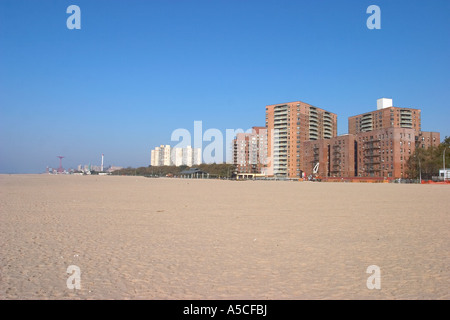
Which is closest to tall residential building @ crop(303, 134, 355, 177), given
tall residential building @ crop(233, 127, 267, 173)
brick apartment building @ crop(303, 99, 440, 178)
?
brick apartment building @ crop(303, 99, 440, 178)

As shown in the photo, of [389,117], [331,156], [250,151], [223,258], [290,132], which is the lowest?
[223,258]

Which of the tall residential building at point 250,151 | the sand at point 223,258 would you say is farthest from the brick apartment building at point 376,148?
the sand at point 223,258

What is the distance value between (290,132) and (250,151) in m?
27.5

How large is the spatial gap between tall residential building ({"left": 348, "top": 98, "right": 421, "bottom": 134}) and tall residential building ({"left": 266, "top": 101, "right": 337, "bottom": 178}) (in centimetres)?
2326

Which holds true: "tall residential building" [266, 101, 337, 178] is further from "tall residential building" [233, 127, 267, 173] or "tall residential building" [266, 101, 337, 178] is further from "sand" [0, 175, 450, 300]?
"sand" [0, 175, 450, 300]

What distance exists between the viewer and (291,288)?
15.6 ft

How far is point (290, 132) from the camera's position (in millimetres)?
140000

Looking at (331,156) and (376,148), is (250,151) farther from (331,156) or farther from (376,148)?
(376,148)

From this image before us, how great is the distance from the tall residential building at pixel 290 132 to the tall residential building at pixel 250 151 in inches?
343

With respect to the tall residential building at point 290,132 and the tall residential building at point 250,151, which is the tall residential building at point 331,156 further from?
the tall residential building at point 250,151

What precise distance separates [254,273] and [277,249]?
6.23 ft

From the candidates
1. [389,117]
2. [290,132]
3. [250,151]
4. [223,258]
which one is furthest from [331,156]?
[223,258]

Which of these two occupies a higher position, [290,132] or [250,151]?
[290,132]
